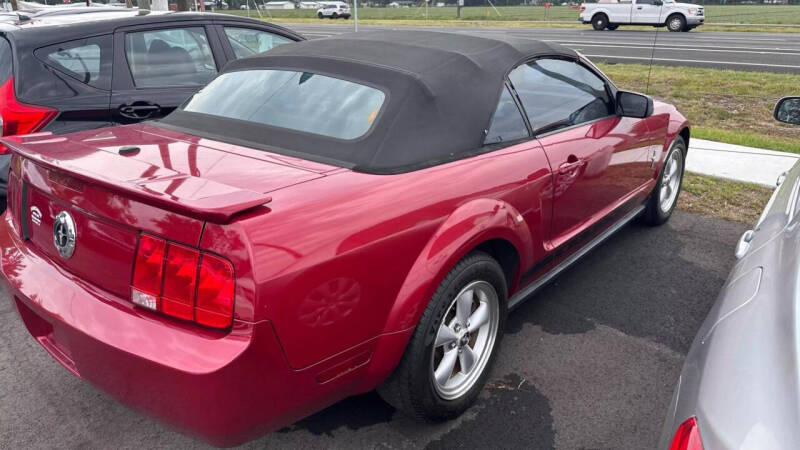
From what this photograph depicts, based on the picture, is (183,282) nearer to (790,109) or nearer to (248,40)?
(790,109)

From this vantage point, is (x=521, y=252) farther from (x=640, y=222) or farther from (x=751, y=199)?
(x=751, y=199)

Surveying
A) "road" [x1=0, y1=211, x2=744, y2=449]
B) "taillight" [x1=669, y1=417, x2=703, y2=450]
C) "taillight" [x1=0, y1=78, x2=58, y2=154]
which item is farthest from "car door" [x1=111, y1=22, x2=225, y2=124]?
"taillight" [x1=669, y1=417, x2=703, y2=450]

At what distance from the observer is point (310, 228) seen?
1958mm

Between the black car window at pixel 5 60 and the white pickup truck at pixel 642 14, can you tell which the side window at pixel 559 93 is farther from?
the white pickup truck at pixel 642 14

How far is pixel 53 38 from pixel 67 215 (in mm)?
2524

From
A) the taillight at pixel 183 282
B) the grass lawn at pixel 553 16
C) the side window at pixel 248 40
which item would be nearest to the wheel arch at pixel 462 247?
the taillight at pixel 183 282

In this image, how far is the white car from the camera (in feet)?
144

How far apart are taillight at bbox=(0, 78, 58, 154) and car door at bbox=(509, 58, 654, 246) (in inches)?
112

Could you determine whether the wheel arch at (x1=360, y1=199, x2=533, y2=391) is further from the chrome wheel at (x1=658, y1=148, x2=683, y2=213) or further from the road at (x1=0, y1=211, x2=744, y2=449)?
the chrome wheel at (x1=658, y1=148, x2=683, y2=213)

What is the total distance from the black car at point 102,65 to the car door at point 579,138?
267cm

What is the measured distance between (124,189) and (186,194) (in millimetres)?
215

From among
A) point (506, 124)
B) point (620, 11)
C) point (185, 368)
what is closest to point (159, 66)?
point (506, 124)

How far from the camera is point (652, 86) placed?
1077 centimetres

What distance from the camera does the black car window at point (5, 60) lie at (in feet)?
12.9
